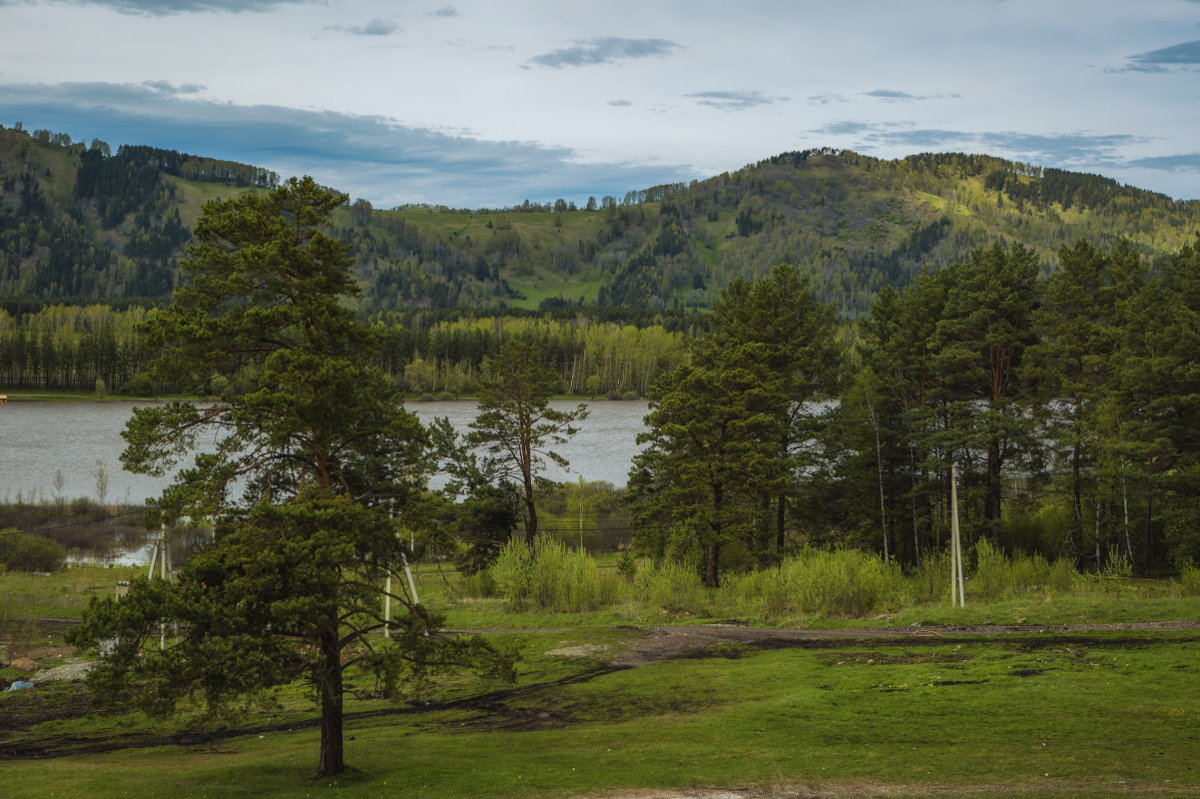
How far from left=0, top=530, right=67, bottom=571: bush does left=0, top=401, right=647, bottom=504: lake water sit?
292 inches

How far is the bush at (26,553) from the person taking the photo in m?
48.2

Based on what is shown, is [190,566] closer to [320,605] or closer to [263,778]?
[320,605]

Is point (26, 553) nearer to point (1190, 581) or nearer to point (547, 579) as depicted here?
point (547, 579)

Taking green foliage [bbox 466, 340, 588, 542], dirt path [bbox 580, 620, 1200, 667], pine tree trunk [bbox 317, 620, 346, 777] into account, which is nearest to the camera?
pine tree trunk [bbox 317, 620, 346, 777]

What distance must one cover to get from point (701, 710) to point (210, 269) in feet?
46.5

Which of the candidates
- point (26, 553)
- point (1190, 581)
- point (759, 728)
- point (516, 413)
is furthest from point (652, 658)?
point (26, 553)

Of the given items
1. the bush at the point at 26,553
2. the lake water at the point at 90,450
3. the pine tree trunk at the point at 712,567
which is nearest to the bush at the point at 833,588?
the pine tree trunk at the point at 712,567

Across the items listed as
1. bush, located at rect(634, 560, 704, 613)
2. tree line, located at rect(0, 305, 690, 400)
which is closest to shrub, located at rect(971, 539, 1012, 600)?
bush, located at rect(634, 560, 704, 613)

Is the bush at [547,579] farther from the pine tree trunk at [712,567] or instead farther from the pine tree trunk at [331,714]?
the pine tree trunk at [331,714]

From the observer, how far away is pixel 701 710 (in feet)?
67.6

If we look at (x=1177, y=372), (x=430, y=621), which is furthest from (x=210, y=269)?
(x=1177, y=372)

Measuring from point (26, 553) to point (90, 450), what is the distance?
38.4 m

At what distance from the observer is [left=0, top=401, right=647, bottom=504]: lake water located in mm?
67188

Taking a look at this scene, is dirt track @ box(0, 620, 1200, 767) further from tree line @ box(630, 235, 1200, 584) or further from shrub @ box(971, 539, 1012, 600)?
tree line @ box(630, 235, 1200, 584)
